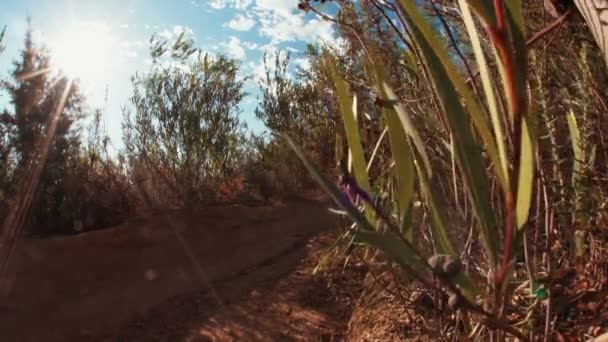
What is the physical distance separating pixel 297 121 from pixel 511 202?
10150 millimetres

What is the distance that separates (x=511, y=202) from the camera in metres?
0.49

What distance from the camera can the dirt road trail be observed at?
3.89 metres

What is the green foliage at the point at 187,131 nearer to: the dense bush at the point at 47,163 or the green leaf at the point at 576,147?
the dense bush at the point at 47,163

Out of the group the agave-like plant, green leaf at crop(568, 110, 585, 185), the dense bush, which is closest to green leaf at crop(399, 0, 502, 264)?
the agave-like plant

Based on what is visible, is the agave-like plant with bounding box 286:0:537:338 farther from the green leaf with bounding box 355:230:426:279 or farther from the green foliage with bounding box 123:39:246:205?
the green foliage with bounding box 123:39:246:205

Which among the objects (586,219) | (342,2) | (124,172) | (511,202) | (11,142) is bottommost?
(586,219)

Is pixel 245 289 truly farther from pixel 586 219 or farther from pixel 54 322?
pixel 586 219

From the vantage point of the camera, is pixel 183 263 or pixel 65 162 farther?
pixel 65 162

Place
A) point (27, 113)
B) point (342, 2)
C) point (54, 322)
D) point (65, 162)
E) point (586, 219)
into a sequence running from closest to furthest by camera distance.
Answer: point (586, 219), point (342, 2), point (54, 322), point (27, 113), point (65, 162)

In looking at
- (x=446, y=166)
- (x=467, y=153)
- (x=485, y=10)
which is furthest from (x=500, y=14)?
(x=446, y=166)

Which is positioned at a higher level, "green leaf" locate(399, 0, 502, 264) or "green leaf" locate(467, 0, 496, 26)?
"green leaf" locate(467, 0, 496, 26)

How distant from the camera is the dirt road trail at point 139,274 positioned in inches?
153

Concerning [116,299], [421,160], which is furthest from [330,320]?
[421,160]

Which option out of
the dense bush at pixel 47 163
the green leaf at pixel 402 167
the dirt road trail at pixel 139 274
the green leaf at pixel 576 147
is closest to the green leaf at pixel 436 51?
the green leaf at pixel 402 167
